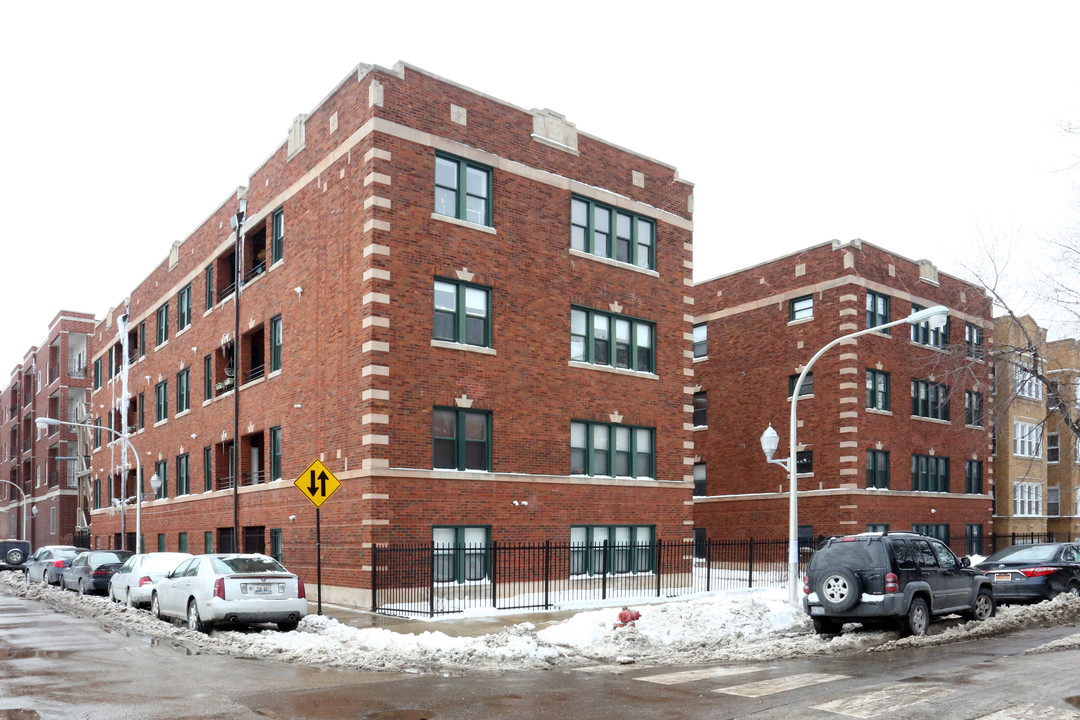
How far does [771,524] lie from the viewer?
42625mm

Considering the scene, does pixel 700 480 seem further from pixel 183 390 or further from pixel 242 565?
pixel 242 565

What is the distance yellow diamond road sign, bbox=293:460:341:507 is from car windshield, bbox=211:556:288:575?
5.03 feet

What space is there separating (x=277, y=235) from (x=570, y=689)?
22.0 metres

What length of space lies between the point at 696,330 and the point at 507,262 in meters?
22.3

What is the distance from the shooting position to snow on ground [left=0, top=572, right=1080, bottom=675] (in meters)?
15.0

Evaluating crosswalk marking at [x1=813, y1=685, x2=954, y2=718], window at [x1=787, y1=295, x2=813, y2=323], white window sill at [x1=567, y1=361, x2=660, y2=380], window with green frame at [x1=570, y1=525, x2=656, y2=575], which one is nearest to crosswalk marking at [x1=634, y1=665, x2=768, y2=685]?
crosswalk marking at [x1=813, y1=685, x2=954, y2=718]

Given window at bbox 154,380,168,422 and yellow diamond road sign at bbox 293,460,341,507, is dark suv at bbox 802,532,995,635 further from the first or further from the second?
window at bbox 154,380,168,422

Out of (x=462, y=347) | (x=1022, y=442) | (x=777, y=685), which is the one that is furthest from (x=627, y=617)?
(x=1022, y=442)

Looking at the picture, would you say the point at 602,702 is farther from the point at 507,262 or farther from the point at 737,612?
the point at 507,262

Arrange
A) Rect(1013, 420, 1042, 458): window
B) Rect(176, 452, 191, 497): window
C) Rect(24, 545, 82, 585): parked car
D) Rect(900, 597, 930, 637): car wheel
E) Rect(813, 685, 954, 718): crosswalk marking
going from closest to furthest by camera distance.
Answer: Rect(813, 685, 954, 718): crosswalk marking < Rect(900, 597, 930, 637): car wheel < Rect(24, 545, 82, 585): parked car < Rect(176, 452, 191, 497): window < Rect(1013, 420, 1042, 458): window

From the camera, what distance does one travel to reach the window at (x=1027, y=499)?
166 ft

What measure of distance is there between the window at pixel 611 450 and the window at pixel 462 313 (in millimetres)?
4087

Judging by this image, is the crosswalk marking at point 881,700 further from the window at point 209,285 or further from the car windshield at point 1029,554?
the window at point 209,285

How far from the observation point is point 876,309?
139 feet
